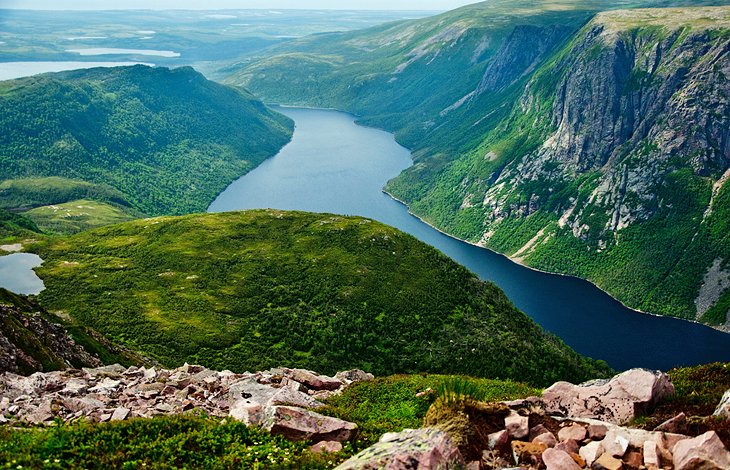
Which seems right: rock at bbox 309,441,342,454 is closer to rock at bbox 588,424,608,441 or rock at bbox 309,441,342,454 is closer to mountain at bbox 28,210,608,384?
rock at bbox 588,424,608,441

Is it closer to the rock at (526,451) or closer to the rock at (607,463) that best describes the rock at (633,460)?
the rock at (607,463)

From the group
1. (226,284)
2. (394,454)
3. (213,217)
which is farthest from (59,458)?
(213,217)

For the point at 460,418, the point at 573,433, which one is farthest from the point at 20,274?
the point at 573,433

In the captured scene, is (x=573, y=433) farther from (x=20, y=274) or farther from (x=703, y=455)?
(x=20, y=274)

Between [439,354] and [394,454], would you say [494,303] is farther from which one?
[394,454]

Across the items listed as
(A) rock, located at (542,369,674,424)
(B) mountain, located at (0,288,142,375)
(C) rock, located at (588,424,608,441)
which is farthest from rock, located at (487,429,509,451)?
(B) mountain, located at (0,288,142,375)
